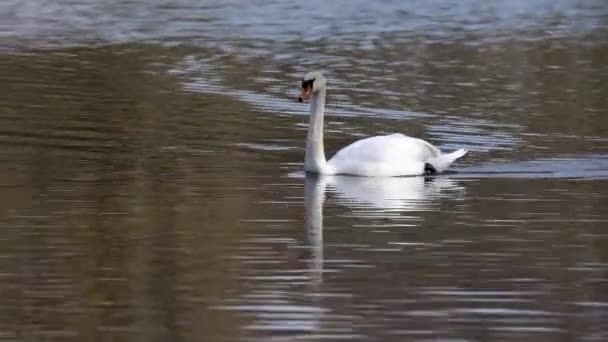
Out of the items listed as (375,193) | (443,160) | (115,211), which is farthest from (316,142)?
(115,211)

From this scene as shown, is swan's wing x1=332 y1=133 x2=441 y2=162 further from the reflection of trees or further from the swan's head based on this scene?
the reflection of trees

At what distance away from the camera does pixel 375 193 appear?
1451cm

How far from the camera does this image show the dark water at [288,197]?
9266 millimetres

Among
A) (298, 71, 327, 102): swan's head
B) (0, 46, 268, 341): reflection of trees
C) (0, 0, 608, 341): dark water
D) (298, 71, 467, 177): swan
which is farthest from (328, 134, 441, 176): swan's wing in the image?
(0, 46, 268, 341): reflection of trees

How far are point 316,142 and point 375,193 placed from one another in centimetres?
146

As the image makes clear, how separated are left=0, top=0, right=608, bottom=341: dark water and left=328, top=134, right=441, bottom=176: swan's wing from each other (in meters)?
0.12

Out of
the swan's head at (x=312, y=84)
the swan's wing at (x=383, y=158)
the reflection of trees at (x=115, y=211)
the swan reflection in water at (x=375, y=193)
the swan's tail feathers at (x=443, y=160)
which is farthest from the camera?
the swan's head at (x=312, y=84)

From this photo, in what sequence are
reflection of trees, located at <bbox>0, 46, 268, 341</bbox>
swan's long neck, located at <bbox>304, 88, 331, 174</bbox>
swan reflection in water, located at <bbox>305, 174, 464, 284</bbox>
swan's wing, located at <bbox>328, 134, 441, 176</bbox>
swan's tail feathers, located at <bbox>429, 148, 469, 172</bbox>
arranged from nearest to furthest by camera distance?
reflection of trees, located at <bbox>0, 46, 268, 341</bbox>
swan reflection in water, located at <bbox>305, 174, 464, 284</bbox>
swan's wing, located at <bbox>328, 134, 441, 176</bbox>
swan's long neck, located at <bbox>304, 88, 331, 174</bbox>
swan's tail feathers, located at <bbox>429, 148, 469, 172</bbox>

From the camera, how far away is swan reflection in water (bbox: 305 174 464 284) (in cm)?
1334

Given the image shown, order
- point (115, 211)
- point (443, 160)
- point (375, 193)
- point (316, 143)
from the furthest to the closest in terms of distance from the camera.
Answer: point (443, 160)
point (316, 143)
point (375, 193)
point (115, 211)

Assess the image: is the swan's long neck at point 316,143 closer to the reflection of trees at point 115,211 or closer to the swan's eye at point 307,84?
the swan's eye at point 307,84

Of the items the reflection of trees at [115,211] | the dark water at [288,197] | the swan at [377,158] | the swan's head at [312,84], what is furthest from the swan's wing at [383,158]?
the reflection of trees at [115,211]

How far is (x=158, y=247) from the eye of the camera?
37.0 feet

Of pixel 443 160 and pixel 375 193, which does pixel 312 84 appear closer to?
pixel 443 160
